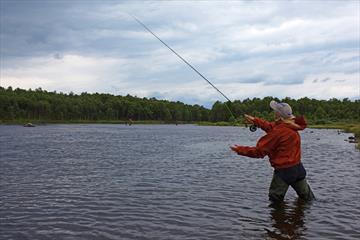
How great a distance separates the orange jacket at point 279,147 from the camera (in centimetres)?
1184

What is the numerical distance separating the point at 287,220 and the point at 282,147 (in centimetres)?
202

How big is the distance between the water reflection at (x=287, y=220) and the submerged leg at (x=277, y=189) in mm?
340

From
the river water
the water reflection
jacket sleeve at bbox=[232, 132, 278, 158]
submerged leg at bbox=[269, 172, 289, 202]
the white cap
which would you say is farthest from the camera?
submerged leg at bbox=[269, 172, 289, 202]

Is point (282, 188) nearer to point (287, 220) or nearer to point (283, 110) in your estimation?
point (287, 220)

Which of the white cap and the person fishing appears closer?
the person fishing

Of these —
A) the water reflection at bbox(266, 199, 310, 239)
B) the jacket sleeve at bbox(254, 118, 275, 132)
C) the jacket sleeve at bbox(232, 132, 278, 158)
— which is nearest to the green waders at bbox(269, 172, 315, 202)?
the water reflection at bbox(266, 199, 310, 239)

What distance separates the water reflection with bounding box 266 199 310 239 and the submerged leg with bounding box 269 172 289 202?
1.11 ft

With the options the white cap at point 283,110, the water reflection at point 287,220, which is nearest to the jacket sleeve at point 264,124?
the white cap at point 283,110

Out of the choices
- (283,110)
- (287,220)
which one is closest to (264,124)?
(283,110)

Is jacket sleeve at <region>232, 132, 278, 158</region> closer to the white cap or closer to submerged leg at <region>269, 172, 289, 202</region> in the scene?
the white cap

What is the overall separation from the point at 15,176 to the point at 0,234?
38.6 ft

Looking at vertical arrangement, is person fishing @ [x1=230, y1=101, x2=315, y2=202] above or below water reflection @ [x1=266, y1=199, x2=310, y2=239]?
above

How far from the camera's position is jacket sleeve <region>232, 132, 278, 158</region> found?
1183 centimetres

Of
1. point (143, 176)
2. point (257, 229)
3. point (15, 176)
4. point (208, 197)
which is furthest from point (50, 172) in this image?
point (257, 229)
